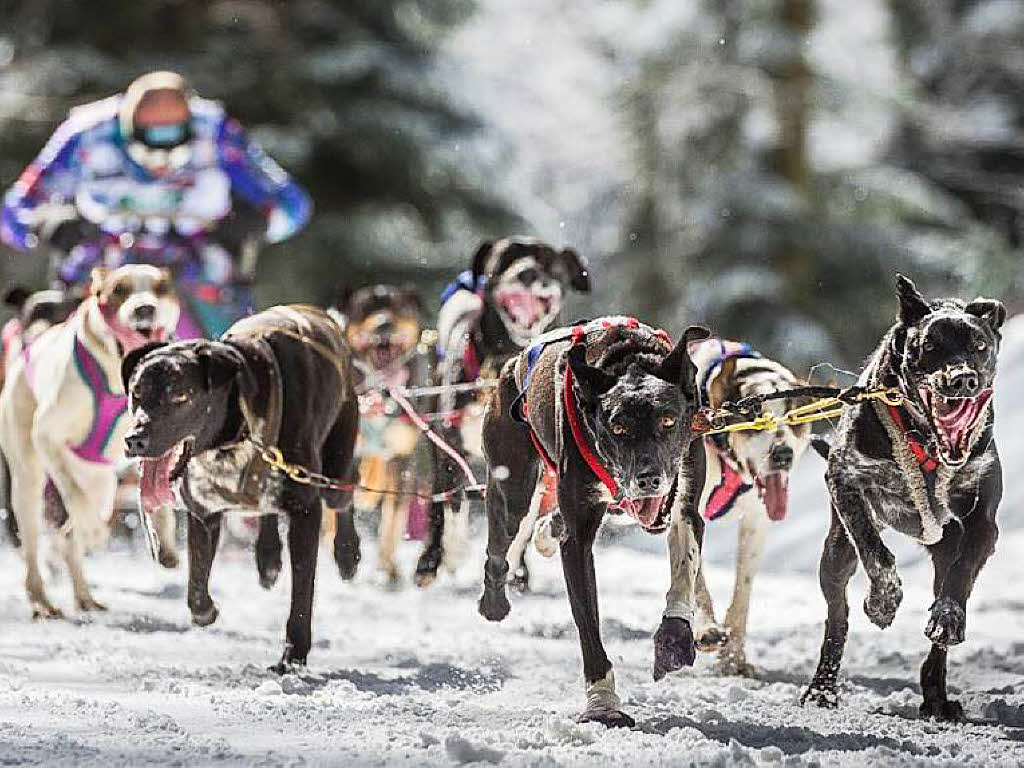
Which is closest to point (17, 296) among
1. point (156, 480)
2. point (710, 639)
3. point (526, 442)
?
point (156, 480)

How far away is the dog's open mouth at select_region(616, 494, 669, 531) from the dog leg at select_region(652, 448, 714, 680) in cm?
6

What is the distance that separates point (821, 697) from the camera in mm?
5453

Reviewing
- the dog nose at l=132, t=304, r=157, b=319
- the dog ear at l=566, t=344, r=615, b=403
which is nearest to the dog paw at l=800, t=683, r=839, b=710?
the dog ear at l=566, t=344, r=615, b=403

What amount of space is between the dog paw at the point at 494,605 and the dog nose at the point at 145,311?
83.9 inches

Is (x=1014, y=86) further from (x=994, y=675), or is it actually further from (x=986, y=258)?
(x=994, y=675)

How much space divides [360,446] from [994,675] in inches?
160

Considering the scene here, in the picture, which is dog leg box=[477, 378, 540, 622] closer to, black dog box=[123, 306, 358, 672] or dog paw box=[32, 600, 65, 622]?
black dog box=[123, 306, 358, 672]

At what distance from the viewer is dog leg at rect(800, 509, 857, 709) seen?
5.47 metres

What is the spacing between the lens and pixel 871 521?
518cm

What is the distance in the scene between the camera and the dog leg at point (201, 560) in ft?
20.5

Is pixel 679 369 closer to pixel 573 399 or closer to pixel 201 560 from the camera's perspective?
pixel 573 399

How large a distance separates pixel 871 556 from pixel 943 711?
549 mm

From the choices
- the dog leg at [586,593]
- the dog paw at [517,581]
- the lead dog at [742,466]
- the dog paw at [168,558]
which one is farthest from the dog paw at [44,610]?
the dog leg at [586,593]

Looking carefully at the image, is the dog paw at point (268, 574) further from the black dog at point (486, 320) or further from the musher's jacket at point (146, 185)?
the musher's jacket at point (146, 185)
